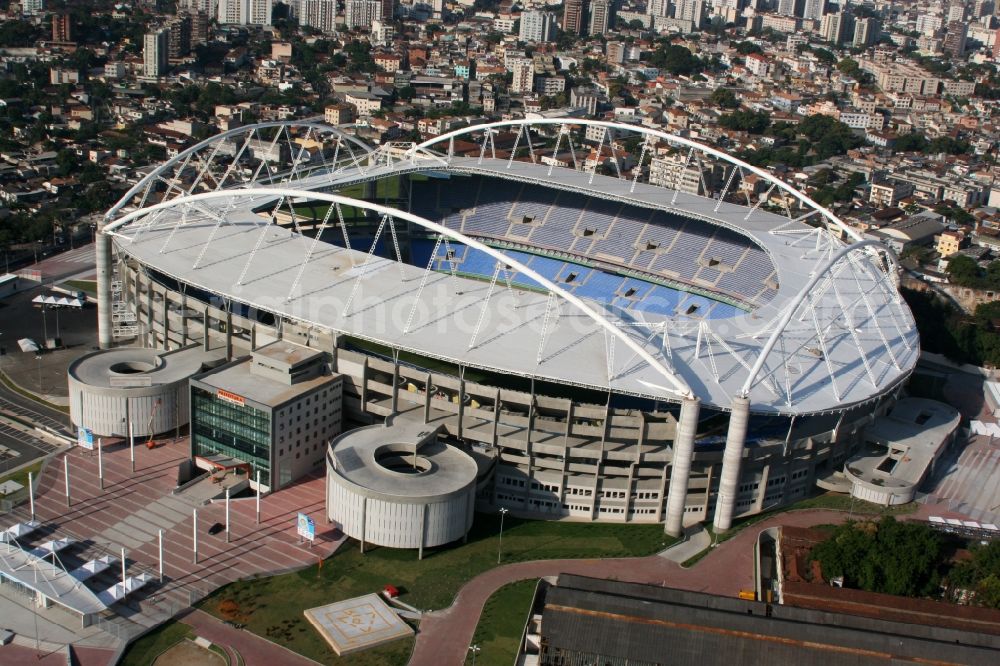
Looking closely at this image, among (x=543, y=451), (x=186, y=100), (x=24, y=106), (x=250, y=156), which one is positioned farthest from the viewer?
(x=186, y=100)

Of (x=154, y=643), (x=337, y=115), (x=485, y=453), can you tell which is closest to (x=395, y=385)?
(x=485, y=453)

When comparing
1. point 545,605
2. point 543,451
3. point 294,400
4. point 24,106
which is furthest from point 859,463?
point 24,106

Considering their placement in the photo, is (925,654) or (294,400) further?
(294,400)

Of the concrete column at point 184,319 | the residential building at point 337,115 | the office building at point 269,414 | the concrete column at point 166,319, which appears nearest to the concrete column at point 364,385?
the office building at point 269,414

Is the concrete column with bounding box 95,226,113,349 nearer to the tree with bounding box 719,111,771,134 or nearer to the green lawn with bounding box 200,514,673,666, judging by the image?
the green lawn with bounding box 200,514,673,666

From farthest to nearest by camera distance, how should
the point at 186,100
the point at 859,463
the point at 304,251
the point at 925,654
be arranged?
the point at 186,100, the point at 304,251, the point at 859,463, the point at 925,654

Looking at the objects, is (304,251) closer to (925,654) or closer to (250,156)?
(925,654)

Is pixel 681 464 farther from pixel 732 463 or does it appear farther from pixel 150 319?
pixel 150 319
